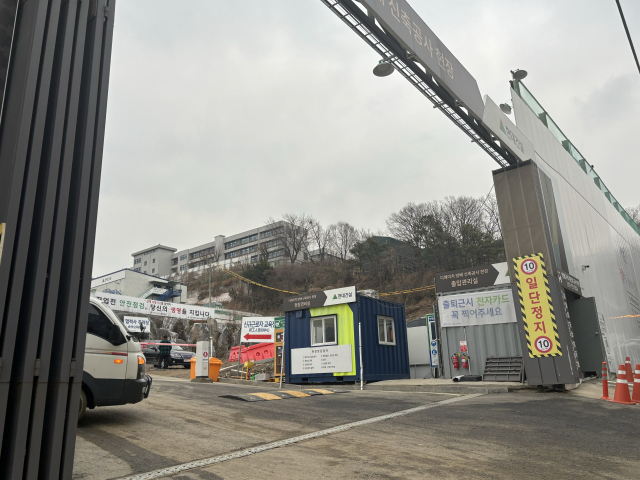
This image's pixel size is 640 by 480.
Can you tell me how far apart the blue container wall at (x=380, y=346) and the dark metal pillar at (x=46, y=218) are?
12.6 meters

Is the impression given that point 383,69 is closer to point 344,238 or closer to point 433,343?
point 433,343

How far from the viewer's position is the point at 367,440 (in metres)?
5.88

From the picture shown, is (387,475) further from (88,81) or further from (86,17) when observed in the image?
(86,17)

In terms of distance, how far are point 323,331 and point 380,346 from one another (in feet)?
6.64

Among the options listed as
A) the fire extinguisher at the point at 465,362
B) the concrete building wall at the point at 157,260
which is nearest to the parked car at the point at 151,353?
the fire extinguisher at the point at 465,362

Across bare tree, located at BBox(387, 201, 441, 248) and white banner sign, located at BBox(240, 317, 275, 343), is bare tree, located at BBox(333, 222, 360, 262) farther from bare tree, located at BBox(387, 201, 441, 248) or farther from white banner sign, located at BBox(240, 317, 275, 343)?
white banner sign, located at BBox(240, 317, 275, 343)

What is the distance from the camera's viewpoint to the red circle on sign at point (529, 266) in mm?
12398

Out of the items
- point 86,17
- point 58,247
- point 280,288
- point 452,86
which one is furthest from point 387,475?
point 280,288

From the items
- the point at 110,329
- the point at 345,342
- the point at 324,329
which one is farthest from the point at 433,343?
the point at 110,329

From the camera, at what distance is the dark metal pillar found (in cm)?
267

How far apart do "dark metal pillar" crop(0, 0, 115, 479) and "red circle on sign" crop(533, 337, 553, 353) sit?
11.7 metres

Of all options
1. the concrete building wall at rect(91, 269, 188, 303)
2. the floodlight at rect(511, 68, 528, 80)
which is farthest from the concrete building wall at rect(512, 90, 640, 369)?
the concrete building wall at rect(91, 269, 188, 303)

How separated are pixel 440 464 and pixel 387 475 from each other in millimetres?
723

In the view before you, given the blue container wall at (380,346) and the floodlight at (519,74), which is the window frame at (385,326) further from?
the floodlight at (519,74)
